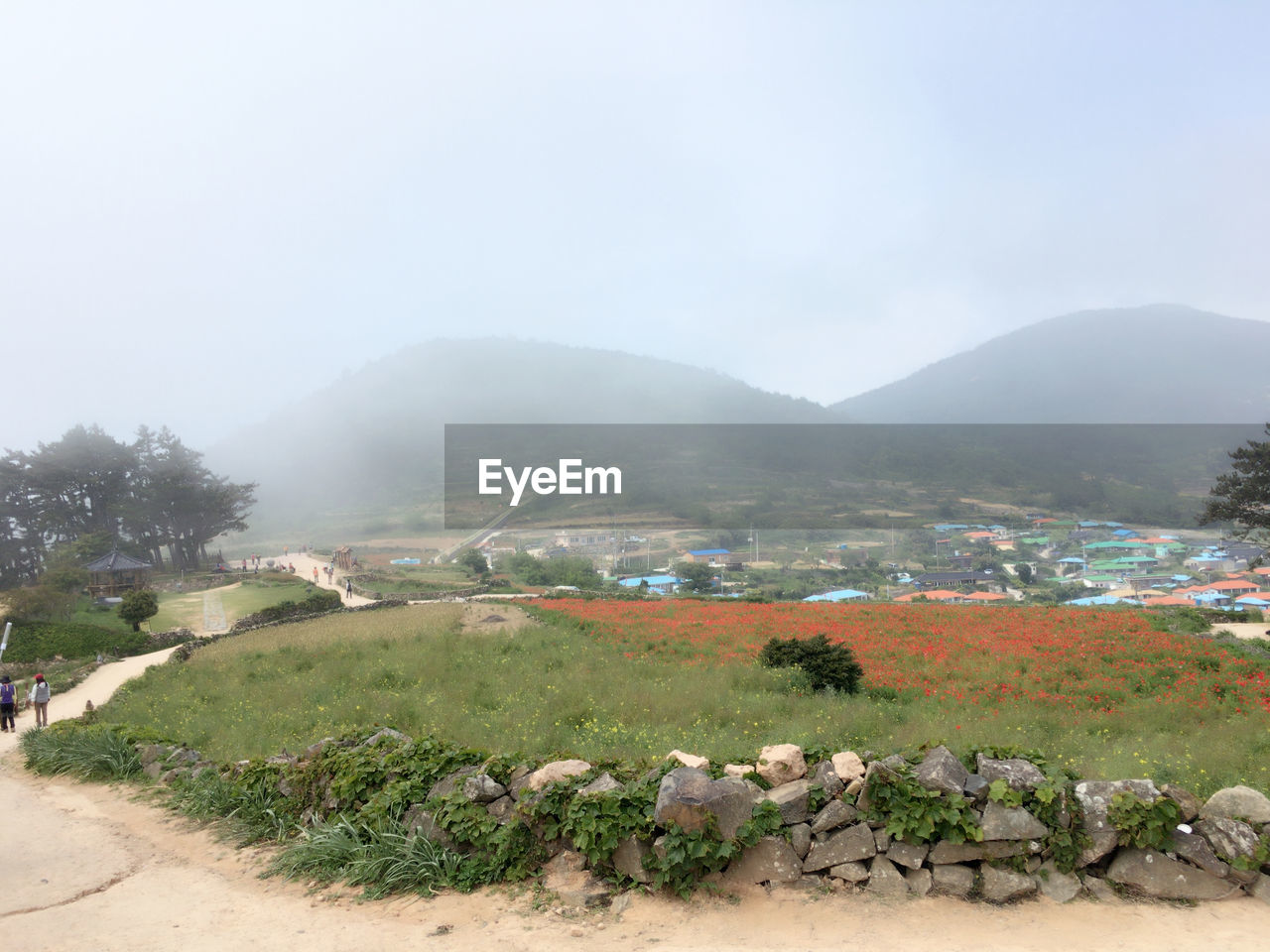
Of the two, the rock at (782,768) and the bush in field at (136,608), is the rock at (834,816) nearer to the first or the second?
the rock at (782,768)

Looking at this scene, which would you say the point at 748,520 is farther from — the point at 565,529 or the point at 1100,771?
the point at 1100,771

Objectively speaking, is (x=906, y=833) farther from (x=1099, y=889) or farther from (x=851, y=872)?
(x=1099, y=889)

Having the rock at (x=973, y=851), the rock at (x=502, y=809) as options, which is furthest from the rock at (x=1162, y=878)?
the rock at (x=502, y=809)

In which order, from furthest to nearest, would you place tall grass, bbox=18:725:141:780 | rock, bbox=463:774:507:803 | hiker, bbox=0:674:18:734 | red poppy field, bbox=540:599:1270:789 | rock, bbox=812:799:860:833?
hiker, bbox=0:674:18:734
tall grass, bbox=18:725:141:780
red poppy field, bbox=540:599:1270:789
rock, bbox=463:774:507:803
rock, bbox=812:799:860:833

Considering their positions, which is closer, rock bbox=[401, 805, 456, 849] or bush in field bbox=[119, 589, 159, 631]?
rock bbox=[401, 805, 456, 849]

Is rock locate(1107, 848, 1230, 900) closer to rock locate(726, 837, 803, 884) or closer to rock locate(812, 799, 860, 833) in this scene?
rock locate(812, 799, 860, 833)

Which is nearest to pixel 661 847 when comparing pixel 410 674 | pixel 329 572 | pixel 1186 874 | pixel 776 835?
pixel 776 835

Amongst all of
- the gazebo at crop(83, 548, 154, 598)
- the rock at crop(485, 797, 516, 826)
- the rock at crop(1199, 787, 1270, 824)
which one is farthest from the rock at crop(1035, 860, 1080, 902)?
the gazebo at crop(83, 548, 154, 598)

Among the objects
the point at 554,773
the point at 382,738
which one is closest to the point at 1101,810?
the point at 554,773
